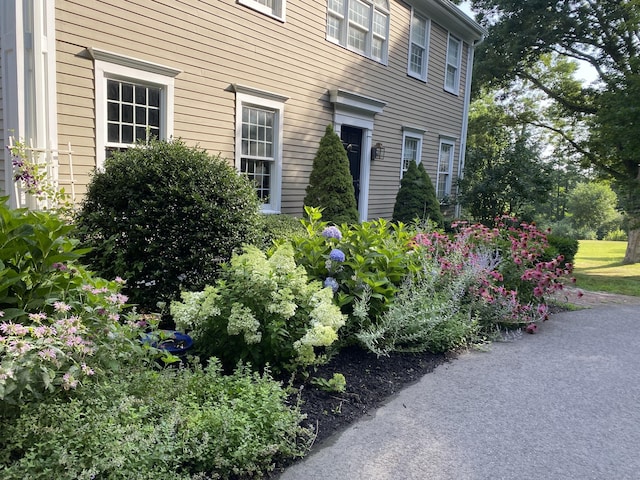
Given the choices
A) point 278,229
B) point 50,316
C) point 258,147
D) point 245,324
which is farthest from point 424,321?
point 258,147

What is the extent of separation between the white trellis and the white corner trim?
112cm

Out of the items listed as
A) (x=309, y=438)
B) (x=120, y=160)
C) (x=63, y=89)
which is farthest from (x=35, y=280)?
(x=63, y=89)

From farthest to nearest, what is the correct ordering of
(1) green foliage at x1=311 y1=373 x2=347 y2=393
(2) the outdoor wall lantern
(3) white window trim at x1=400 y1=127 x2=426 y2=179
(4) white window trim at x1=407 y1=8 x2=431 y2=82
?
(3) white window trim at x1=400 y1=127 x2=426 y2=179 → (4) white window trim at x1=407 y1=8 x2=431 y2=82 → (2) the outdoor wall lantern → (1) green foliage at x1=311 y1=373 x2=347 y2=393

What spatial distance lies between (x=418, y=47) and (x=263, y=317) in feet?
36.7

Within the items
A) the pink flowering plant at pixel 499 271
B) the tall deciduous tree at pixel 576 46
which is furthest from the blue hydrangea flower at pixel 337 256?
the tall deciduous tree at pixel 576 46

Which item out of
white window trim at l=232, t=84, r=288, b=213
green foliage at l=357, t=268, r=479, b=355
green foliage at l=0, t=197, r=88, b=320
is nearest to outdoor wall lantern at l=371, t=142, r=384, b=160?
white window trim at l=232, t=84, r=288, b=213

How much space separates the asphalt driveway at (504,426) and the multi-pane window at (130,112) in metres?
4.52

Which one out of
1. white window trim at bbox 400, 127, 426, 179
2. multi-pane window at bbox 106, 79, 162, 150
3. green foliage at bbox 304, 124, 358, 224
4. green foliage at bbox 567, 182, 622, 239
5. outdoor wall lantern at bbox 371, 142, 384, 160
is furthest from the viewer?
green foliage at bbox 567, 182, 622, 239

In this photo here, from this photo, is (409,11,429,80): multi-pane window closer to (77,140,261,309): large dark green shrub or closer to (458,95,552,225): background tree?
(458,95,552,225): background tree

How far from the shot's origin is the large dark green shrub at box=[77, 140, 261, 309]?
449 cm

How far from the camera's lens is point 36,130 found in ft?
17.5

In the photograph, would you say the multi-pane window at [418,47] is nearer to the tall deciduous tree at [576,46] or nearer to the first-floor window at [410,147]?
the first-floor window at [410,147]

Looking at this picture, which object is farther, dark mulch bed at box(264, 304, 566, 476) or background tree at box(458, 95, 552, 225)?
background tree at box(458, 95, 552, 225)

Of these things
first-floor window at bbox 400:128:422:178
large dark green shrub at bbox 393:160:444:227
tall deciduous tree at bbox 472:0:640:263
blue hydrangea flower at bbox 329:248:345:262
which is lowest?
blue hydrangea flower at bbox 329:248:345:262
